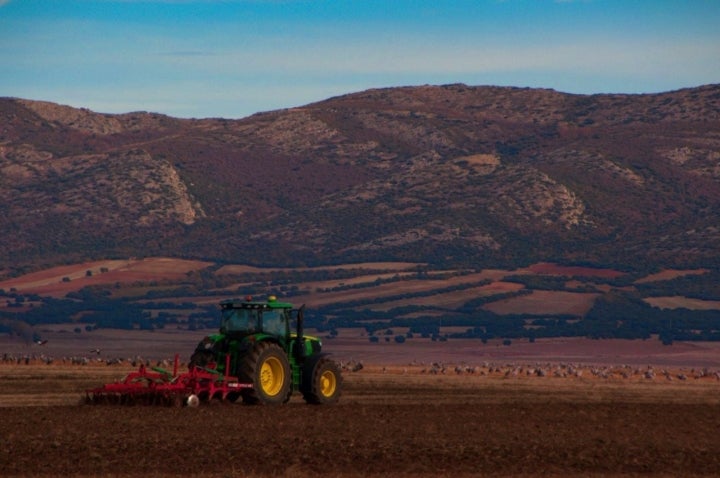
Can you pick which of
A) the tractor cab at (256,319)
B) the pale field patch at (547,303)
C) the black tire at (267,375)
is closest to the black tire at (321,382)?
the black tire at (267,375)

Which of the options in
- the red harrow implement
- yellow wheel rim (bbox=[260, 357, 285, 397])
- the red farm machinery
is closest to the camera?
the red harrow implement

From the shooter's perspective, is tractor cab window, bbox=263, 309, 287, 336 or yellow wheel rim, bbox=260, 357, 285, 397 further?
tractor cab window, bbox=263, 309, 287, 336

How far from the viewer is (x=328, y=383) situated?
31391 millimetres

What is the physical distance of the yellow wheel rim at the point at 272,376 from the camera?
29828 millimetres

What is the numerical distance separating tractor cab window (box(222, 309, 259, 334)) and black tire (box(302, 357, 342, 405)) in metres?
1.59

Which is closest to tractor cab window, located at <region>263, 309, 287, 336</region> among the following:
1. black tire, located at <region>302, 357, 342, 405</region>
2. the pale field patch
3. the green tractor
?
the green tractor

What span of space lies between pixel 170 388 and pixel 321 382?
172 inches

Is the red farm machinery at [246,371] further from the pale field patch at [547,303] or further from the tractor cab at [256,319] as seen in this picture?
the pale field patch at [547,303]

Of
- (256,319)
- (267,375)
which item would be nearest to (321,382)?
(267,375)

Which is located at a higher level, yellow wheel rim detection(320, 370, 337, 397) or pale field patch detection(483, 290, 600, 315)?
yellow wheel rim detection(320, 370, 337, 397)

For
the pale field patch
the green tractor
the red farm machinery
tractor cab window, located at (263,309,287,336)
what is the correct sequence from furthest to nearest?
the pale field patch, tractor cab window, located at (263,309,287,336), the green tractor, the red farm machinery

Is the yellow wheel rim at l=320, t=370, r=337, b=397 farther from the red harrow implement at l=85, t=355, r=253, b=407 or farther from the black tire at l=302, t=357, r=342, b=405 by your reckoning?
the red harrow implement at l=85, t=355, r=253, b=407

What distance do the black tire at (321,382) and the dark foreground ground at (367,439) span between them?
72cm

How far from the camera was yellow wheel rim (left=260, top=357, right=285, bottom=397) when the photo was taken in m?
29.8
